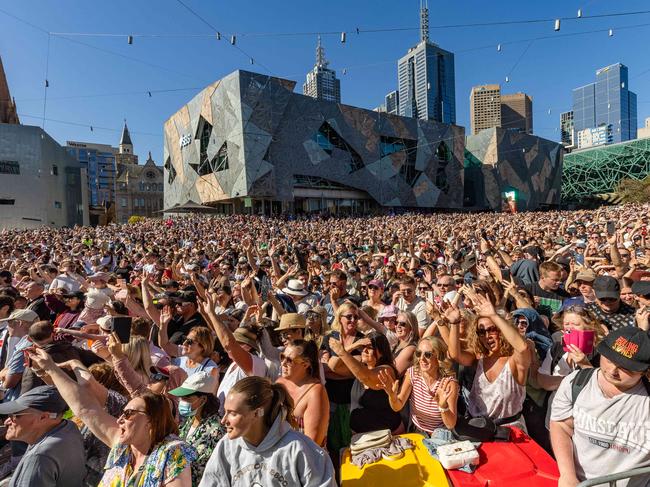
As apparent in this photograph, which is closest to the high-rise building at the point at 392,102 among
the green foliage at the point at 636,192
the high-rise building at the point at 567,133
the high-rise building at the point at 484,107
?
the high-rise building at the point at 484,107

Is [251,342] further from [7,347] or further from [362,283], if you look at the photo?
[362,283]

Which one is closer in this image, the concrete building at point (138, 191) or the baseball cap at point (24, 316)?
the baseball cap at point (24, 316)

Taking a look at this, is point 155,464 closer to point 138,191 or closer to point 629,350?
point 629,350

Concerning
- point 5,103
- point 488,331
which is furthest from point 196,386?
point 5,103

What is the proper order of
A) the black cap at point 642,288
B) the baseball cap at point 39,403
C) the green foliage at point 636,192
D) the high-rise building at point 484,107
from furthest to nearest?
the high-rise building at point 484,107 → the green foliage at point 636,192 → the black cap at point 642,288 → the baseball cap at point 39,403

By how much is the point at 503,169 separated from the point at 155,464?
6345 cm

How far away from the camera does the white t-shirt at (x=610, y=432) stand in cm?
201

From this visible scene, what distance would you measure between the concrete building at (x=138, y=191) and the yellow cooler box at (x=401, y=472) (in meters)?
81.6

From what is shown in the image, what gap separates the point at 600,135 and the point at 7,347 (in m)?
120

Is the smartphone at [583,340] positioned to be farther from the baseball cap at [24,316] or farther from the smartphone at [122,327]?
the baseball cap at [24,316]

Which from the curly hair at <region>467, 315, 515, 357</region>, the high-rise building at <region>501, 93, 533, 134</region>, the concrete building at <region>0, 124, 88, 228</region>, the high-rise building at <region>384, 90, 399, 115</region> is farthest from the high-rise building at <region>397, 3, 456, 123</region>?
the curly hair at <region>467, 315, 515, 357</region>

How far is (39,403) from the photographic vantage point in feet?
7.66

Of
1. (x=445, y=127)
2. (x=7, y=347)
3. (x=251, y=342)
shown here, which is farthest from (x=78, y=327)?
(x=445, y=127)

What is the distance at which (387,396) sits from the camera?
3.16 metres
